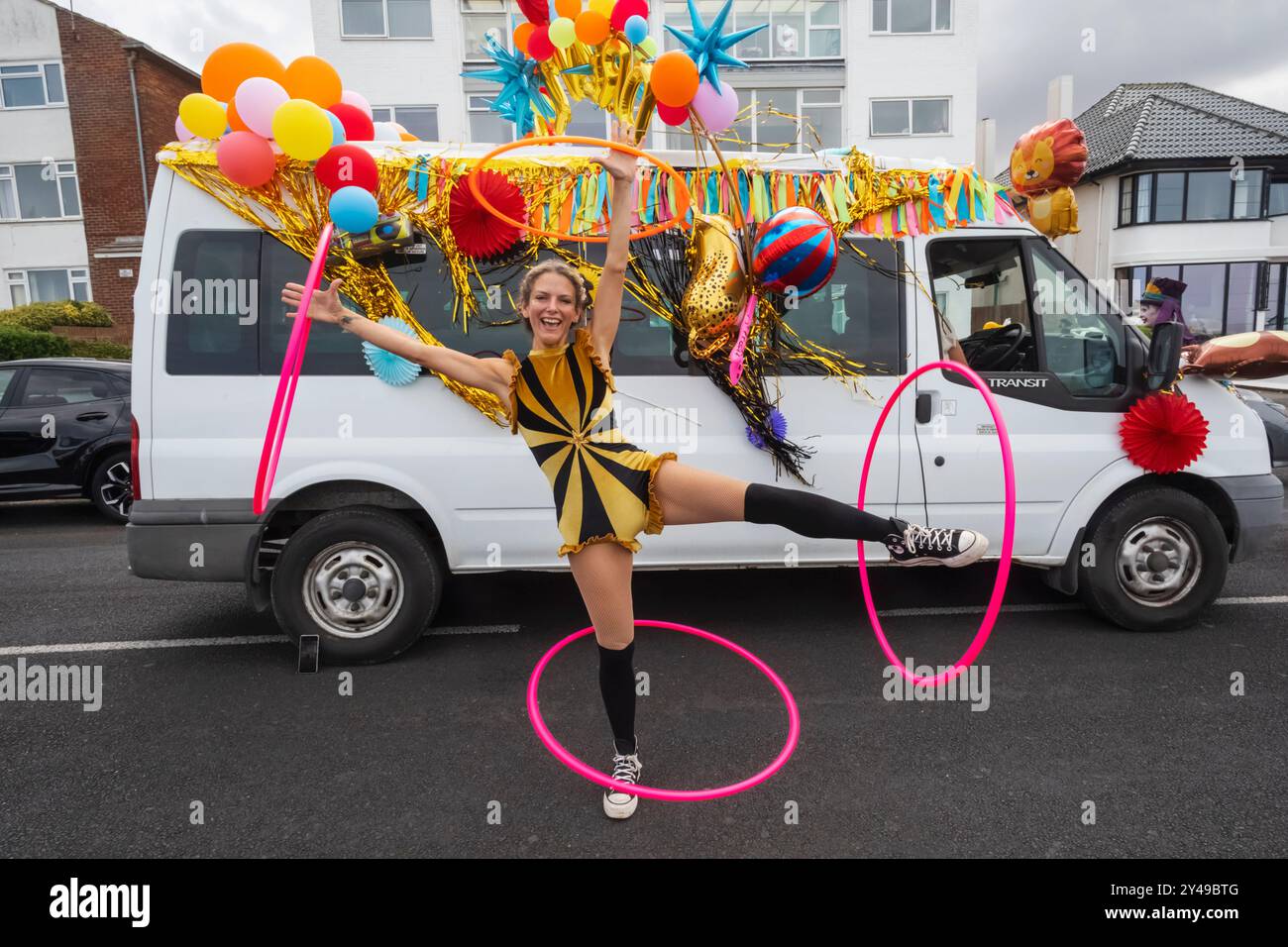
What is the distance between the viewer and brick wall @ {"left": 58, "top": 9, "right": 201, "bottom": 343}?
23.1m

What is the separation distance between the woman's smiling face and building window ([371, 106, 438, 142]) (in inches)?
818

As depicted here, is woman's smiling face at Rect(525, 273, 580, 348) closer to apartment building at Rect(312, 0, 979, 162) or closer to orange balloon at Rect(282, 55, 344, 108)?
orange balloon at Rect(282, 55, 344, 108)

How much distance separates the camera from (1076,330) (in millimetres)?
4695

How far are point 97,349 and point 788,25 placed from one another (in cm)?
1965

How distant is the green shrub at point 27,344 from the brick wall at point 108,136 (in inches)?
221

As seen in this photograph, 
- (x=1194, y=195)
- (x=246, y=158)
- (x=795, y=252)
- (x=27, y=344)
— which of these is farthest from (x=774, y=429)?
(x=1194, y=195)

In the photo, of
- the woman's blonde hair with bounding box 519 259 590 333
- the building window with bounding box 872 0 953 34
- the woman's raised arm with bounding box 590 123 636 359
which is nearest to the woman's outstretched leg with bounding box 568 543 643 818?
the woman's raised arm with bounding box 590 123 636 359

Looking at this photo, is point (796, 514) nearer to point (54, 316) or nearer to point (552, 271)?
point (552, 271)

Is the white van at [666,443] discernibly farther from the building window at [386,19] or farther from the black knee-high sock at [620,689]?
the building window at [386,19]

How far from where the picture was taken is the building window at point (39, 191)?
23.8m

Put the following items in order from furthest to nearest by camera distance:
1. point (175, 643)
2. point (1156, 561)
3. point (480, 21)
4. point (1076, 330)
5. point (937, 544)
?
point (480, 21), point (175, 643), point (1156, 561), point (1076, 330), point (937, 544)

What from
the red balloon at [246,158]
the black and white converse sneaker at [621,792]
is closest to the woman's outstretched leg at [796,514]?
the black and white converse sneaker at [621,792]

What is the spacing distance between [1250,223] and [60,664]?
36.9 metres

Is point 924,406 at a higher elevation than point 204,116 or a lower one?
lower
